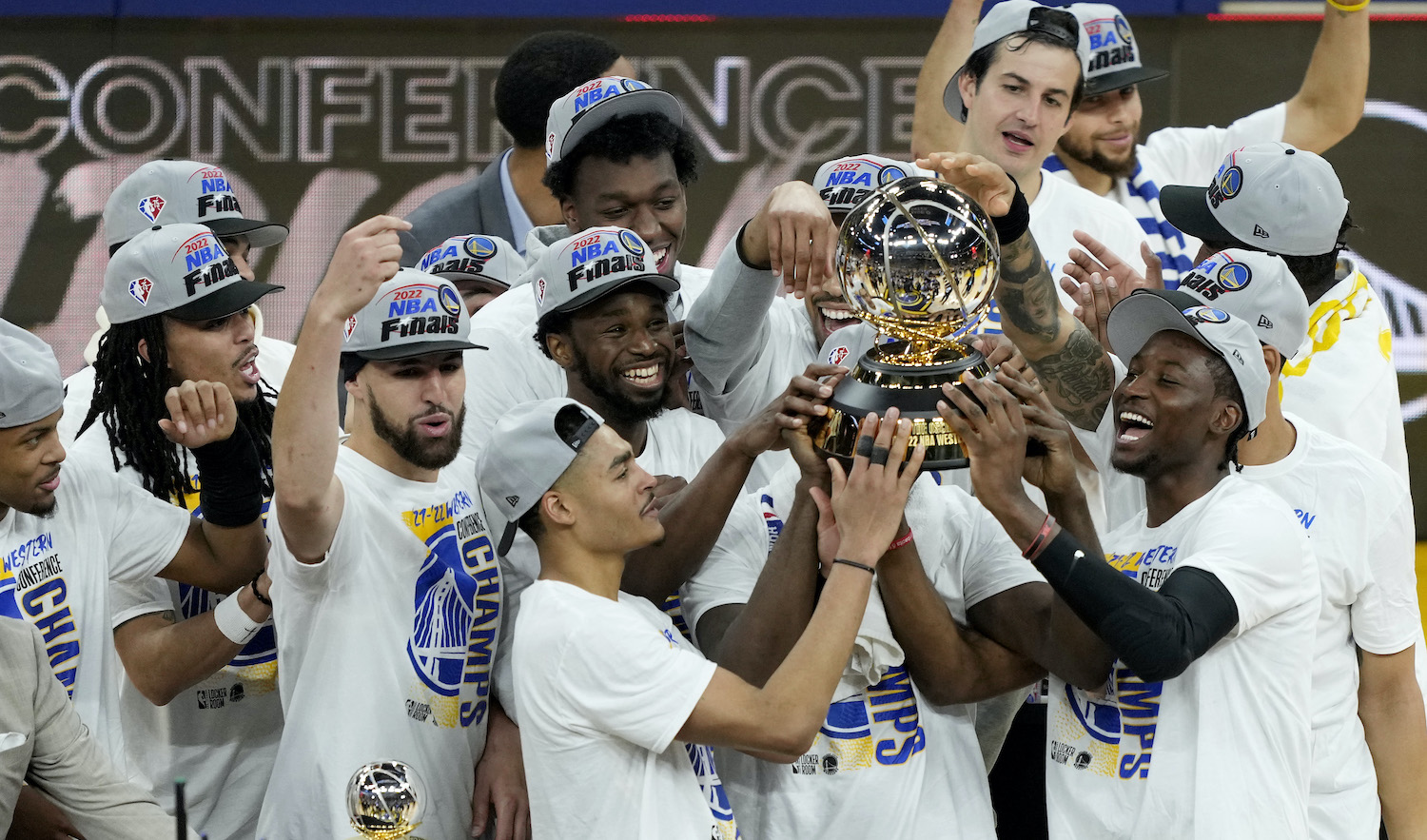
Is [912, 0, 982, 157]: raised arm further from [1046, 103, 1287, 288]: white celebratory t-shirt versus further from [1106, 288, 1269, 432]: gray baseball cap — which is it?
[1106, 288, 1269, 432]: gray baseball cap

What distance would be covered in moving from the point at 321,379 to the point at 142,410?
943 mm

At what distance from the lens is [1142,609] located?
→ 3066 mm

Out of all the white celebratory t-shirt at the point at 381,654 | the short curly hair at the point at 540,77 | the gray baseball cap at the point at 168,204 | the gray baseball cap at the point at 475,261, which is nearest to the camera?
the white celebratory t-shirt at the point at 381,654

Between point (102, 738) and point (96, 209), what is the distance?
15.9ft

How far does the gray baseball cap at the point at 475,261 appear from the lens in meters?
5.03

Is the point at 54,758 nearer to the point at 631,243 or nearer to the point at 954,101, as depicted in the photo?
the point at 631,243

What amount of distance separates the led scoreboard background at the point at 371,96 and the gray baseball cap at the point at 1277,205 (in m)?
3.89

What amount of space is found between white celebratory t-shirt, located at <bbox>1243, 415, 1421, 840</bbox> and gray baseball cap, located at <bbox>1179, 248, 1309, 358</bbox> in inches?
11.3

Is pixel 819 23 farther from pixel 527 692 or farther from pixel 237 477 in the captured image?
pixel 527 692

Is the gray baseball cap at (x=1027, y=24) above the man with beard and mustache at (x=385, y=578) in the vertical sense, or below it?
above

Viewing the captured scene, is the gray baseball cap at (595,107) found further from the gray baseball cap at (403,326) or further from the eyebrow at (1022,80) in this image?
the eyebrow at (1022,80)

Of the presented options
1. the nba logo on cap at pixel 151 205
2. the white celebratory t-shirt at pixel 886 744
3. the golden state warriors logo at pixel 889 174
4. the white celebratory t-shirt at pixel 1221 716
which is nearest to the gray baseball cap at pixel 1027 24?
the golden state warriors logo at pixel 889 174

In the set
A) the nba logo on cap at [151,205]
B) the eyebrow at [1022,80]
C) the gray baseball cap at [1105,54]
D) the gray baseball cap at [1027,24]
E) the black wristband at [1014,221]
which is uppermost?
the gray baseball cap at [1105,54]

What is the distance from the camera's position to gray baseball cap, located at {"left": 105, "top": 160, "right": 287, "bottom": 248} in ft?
15.5
